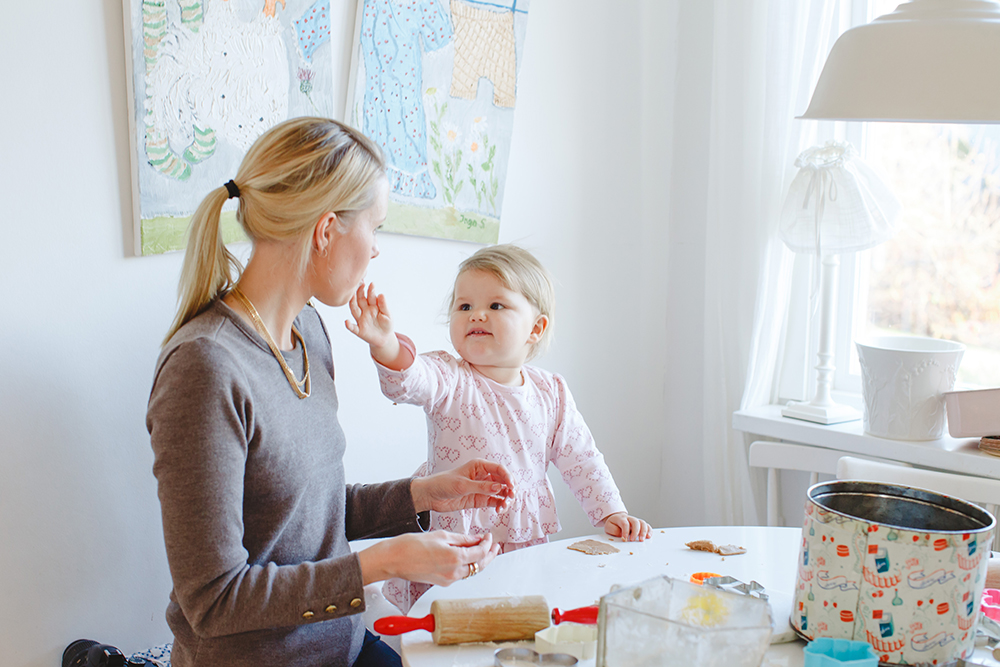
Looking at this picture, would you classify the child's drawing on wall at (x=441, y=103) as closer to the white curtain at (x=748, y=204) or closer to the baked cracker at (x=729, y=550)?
the white curtain at (x=748, y=204)

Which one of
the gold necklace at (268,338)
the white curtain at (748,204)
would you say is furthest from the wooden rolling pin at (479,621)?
the white curtain at (748,204)

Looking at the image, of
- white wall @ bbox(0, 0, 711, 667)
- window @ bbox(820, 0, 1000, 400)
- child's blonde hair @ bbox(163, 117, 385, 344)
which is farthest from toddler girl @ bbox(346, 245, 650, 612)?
window @ bbox(820, 0, 1000, 400)

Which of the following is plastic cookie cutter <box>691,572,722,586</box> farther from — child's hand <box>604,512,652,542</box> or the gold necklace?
the gold necklace

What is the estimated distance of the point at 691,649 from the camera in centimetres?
80

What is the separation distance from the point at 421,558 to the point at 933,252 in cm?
174

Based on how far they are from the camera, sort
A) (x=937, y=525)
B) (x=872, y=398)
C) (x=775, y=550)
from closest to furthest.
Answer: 1. (x=937, y=525)
2. (x=775, y=550)
3. (x=872, y=398)

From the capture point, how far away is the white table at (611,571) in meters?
1.04

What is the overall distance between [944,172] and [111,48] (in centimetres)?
191

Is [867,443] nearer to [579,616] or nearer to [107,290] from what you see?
[579,616]

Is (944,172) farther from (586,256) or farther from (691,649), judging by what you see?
(691,649)

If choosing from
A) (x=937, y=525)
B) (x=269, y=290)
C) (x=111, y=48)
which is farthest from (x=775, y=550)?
(x=111, y=48)

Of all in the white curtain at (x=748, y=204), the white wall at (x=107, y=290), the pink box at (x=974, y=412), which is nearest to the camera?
the white wall at (x=107, y=290)

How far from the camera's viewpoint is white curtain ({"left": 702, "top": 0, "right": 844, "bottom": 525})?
2137 mm

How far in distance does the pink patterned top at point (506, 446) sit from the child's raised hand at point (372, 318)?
0.43 feet
